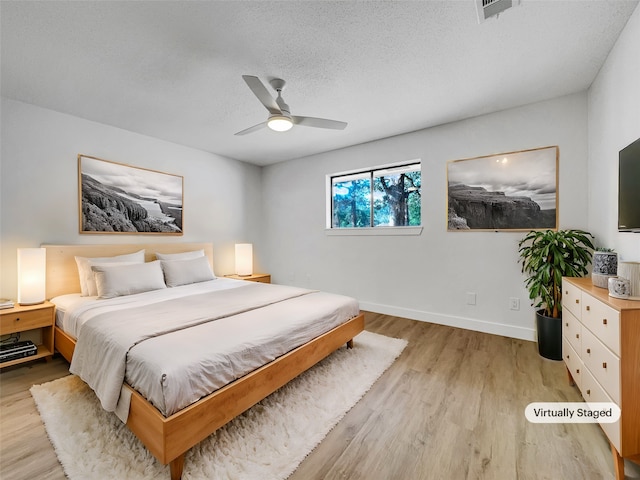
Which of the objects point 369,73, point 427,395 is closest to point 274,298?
point 427,395

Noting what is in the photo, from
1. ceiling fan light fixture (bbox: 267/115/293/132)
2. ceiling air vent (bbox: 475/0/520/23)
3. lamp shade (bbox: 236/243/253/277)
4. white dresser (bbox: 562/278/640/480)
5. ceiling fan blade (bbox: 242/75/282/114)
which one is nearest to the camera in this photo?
white dresser (bbox: 562/278/640/480)

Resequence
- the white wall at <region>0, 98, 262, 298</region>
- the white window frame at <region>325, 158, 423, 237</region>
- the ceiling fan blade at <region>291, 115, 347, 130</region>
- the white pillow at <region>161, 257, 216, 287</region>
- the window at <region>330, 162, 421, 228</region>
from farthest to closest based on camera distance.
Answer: the window at <region>330, 162, 421, 228</region> → the white window frame at <region>325, 158, 423, 237</region> → the white pillow at <region>161, 257, 216, 287</region> → the white wall at <region>0, 98, 262, 298</region> → the ceiling fan blade at <region>291, 115, 347, 130</region>

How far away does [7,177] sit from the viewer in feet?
8.77

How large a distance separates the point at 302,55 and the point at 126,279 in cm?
270

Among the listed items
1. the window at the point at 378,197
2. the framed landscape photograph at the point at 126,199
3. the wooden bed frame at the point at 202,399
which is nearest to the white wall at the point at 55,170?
the framed landscape photograph at the point at 126,199

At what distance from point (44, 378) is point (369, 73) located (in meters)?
3.71

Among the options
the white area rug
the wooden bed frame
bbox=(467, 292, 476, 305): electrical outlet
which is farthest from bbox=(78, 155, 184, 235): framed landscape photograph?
bbox=(467, 292, 476, 305): electrical outlet

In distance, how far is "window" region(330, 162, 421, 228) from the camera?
389 centimetres

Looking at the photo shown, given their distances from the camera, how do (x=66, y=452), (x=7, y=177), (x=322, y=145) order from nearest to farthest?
1. (x=66, y=452)
2. (x=7, y=177)
3. (x=322, y=145)

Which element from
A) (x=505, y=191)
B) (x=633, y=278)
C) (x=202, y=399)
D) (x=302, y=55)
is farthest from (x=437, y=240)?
(x=202, y=399)

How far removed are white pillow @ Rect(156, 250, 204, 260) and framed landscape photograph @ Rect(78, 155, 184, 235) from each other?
397 mm

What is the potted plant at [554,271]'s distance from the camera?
2430mm

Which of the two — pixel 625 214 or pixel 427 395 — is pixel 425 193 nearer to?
pixel 625 214

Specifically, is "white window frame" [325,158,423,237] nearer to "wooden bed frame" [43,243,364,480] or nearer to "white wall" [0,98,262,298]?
"wooden bed frame" [43,243,364,480]
